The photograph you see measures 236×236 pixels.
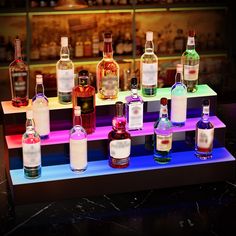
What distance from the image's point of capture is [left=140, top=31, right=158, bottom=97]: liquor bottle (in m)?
2.17

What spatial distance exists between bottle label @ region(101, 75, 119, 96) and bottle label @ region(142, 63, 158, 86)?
11 cm

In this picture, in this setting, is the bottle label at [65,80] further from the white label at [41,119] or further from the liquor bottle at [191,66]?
the liquor bottle at [191,66]

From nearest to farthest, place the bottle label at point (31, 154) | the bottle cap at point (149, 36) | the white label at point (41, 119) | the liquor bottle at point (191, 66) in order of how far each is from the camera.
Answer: the bottle label at point (31, 154), the white label at point (41, 119), the bottle cap at point (149, 36), the liquor bottle at point (191, 66)

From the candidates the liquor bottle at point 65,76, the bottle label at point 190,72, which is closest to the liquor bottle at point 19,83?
the liquor bottle at point 65,76

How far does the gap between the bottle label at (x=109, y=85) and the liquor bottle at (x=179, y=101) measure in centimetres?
22

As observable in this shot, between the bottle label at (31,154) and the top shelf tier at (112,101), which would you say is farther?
the top shelf tier at (112,101)

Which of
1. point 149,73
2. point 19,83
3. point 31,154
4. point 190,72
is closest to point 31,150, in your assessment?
point 31,154

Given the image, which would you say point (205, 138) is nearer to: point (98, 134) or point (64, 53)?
point (98, 134)

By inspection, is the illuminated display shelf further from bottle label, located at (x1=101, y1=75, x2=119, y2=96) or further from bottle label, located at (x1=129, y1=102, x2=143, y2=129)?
bottle label, located at (x1=101, y1=75, x2=119, y2=96)

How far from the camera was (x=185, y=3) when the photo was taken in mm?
4746

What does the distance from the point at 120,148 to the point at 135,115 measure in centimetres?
18

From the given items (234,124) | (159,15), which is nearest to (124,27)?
(159,15)

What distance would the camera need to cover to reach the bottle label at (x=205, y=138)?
6.84 feet

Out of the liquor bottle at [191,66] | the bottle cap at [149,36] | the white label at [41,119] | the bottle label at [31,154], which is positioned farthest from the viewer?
the liquor bottle at [191,66]
